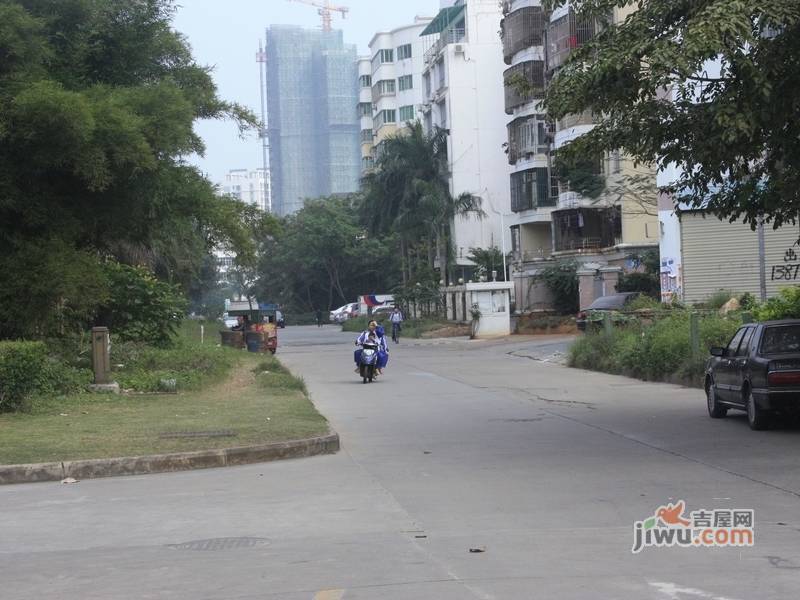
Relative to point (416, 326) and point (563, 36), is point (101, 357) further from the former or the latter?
point (416, 326)

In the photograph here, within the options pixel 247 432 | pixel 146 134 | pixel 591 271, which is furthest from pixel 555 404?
pixel 591 271

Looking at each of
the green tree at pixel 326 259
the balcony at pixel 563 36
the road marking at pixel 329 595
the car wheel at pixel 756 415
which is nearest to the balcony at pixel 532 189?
the balcony at pixel 563 36

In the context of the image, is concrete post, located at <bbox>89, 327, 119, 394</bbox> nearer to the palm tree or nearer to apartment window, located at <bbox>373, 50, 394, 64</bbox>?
the palm tree

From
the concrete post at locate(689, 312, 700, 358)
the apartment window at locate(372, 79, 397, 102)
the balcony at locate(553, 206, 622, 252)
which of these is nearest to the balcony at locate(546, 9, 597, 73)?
the balcony at locate(553, 206, 622, 252)

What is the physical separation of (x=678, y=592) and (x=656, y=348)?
20.3m

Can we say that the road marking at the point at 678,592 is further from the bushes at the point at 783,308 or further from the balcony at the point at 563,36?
the balcony at the point at 563,36

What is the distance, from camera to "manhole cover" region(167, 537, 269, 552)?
8422mm

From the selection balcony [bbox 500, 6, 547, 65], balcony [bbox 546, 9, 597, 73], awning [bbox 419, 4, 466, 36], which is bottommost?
balcony [bbox 546, 9, 597, 73]

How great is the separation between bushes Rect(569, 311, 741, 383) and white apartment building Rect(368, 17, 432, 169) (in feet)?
252

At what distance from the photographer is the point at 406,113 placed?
10819 centimetres

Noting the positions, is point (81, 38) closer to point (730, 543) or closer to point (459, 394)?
point (459, 394)

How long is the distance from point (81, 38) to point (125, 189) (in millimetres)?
3511

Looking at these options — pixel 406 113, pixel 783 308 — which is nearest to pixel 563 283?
pixel 783 308

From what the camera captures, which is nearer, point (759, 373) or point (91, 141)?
point (759, 373)
